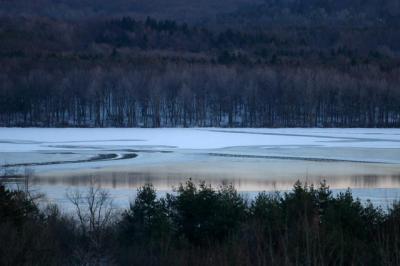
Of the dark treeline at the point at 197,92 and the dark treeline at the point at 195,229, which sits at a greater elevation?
the dark treeline at the point at 197,92

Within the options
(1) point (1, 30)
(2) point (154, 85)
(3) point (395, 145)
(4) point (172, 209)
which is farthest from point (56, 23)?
(4) point (172, 209)

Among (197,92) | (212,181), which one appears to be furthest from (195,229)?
(197,92)

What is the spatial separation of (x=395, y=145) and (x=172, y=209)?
34575mm

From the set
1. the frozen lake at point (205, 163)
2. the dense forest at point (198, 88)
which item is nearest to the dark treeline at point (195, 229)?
the frozen lake at point (205, 163)

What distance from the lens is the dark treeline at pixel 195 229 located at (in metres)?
12.4

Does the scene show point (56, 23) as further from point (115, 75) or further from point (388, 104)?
point (388, 104)

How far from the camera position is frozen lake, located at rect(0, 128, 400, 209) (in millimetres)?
28531

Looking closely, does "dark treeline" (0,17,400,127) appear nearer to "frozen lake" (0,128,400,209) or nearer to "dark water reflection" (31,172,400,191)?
"frozen lake" (0,128,400,209)

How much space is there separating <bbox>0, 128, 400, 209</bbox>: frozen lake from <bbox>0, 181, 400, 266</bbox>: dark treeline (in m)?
6.06

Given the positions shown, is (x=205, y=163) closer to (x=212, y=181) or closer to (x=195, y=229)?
(x=212, y=181)

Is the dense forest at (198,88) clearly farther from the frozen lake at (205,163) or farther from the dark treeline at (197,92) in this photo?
the frozen lake at (205,163)

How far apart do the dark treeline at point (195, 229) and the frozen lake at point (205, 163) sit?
606cm

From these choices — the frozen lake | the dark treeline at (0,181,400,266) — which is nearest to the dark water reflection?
the frozen lake

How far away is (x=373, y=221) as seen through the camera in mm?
16312
